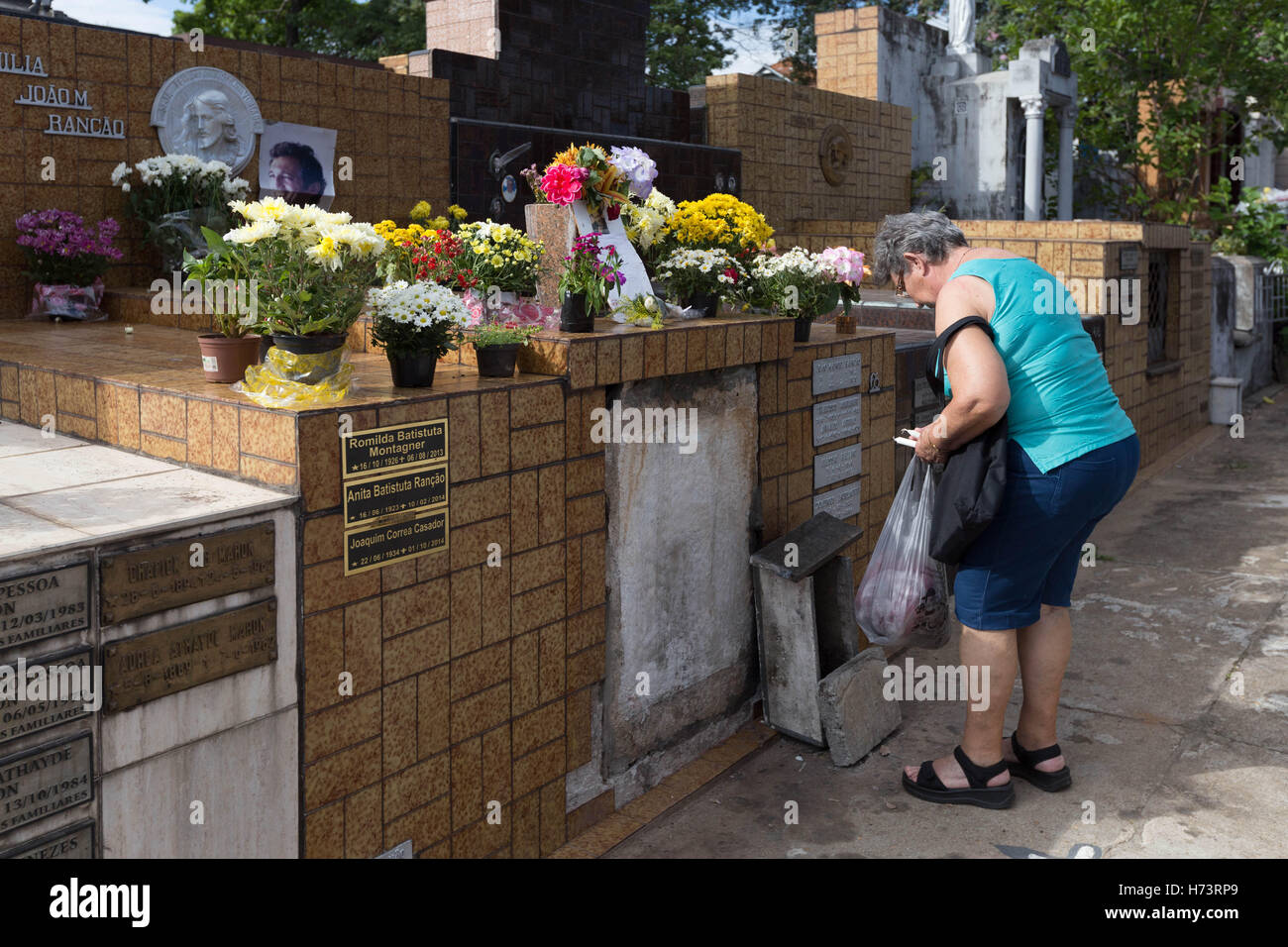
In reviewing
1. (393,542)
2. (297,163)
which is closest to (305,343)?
(393,542)

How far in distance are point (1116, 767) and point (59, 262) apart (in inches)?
183

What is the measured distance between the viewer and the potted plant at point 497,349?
3.42 m

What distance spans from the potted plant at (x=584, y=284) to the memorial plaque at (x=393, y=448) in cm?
77

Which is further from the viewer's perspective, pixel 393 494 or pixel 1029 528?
pixel 1029 528

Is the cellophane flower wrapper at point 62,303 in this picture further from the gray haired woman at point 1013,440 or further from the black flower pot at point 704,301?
the gray haired woman at point 1013,440

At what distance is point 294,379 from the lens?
2910 mm

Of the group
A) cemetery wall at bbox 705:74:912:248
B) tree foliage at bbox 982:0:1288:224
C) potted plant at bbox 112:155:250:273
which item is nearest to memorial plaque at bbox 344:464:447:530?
→ potted plant at bbox 112:155:250:273

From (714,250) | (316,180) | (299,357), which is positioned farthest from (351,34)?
(299,357)

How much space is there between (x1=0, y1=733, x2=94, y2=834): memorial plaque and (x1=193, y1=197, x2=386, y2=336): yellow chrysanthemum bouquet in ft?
3.53

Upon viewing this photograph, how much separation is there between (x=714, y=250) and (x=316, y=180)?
3.12 meters

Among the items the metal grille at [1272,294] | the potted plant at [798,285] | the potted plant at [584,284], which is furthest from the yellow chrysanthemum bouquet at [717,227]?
the metal grille at [1272,294]

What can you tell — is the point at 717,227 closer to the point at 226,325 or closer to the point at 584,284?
the point at 584,284

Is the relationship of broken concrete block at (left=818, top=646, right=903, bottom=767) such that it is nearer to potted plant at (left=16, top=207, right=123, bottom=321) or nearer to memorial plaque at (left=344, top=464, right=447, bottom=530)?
memorial plaque at (left=344, top=464, right=447, bottom=530)

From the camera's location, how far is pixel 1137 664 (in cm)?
494
